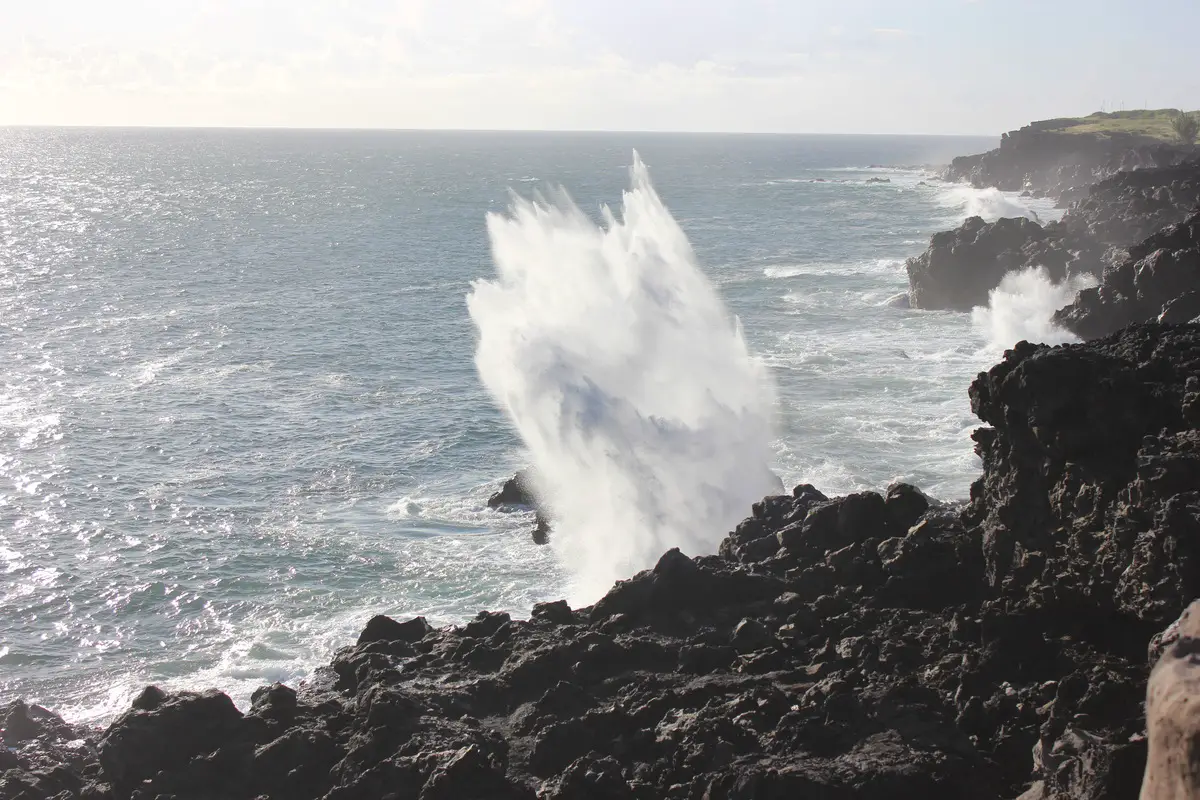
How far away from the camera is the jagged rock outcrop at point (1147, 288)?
50875mm

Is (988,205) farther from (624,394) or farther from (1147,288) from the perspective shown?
(624,394)

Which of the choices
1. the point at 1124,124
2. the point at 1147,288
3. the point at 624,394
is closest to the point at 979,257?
the point at 1147,288

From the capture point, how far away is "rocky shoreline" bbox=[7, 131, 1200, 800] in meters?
19.2

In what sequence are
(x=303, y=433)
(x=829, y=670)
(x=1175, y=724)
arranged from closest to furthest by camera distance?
(x=1175, y=724) → (x=829, y=670) → (x=303, y=433)

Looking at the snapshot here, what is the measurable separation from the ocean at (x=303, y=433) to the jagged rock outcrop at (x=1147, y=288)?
17.9 feet

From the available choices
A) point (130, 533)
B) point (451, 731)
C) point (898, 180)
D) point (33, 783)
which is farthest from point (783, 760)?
point (898, 180)

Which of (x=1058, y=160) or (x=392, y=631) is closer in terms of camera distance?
(x=392, y=631)

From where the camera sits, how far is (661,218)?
212 ft

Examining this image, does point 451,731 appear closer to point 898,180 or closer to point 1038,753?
point 1038,753

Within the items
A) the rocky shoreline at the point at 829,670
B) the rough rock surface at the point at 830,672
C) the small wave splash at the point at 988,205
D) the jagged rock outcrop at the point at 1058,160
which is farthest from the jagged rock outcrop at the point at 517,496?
the jagged rock outcrop at the point at 1058,160

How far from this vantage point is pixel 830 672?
74.3 ft

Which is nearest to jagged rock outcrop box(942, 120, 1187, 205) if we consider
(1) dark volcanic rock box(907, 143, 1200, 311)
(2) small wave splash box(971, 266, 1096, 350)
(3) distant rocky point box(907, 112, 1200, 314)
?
(3) distant rocky point box(907, 112, 1200, 314)

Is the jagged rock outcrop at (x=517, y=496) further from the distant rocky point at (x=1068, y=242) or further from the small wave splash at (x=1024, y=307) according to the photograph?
the distant rocky point at (x=1068, y=242)

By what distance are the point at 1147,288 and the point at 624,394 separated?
25.3 metres
